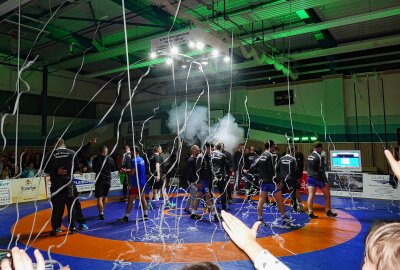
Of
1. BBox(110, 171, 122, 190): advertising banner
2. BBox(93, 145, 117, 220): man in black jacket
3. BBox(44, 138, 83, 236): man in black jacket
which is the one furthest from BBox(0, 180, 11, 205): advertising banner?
BBox(44, 138, 83, 236): man in black jacket

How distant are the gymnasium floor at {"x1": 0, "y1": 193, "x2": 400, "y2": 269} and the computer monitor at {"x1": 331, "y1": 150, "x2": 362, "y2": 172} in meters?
2.20

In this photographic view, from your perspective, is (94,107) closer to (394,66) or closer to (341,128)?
(341,128)

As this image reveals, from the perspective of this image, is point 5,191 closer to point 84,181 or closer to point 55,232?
point 84,181

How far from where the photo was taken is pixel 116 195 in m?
11.3

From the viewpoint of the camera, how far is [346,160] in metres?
9.96

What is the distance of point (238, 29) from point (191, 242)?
25.0 feet

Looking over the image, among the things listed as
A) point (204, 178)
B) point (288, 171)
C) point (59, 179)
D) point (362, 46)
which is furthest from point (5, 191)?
point (362, 46)

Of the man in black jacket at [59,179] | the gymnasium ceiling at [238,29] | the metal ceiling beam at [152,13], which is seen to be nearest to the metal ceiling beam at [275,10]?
the gymnasium ceiling at [238,29]

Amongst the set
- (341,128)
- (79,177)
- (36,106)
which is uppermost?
(36,106)

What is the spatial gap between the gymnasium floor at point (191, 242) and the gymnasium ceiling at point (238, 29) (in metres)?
3.97

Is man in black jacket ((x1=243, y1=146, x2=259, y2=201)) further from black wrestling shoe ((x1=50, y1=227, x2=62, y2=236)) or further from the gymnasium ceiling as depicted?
black wrestling shoe ((x1=50, y1=227, x2=62, y2=236))

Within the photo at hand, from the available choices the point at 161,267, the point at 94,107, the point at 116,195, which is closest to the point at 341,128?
the point at 116,195

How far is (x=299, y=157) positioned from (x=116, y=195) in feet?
22.2

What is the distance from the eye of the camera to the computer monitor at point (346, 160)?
9789 mm
